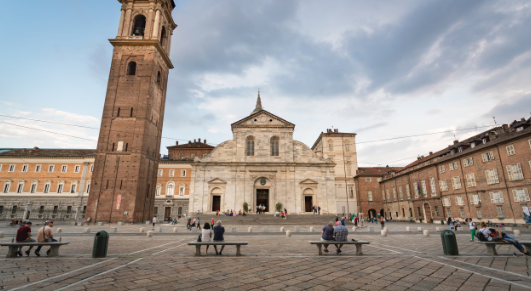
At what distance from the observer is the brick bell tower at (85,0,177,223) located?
2938 cm

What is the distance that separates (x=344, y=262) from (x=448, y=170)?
31.1 m

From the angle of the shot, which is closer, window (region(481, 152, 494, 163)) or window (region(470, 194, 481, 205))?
window (region(481, 152, 494, 163))

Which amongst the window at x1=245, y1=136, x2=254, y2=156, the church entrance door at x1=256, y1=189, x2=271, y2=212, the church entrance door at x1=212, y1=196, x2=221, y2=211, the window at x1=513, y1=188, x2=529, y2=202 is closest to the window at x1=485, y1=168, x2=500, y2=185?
the window at x1=513, y1=188, x2=529, y2=202

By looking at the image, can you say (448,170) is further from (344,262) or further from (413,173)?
(344,262)

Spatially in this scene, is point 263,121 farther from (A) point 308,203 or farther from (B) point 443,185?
(B) point 443,185

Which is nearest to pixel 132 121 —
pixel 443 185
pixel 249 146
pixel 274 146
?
pixel 249 146

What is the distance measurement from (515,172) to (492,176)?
90.8 inches

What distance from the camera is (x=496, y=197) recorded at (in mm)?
24750

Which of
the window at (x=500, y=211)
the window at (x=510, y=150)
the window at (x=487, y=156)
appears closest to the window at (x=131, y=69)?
the window at (x=487, y=156)

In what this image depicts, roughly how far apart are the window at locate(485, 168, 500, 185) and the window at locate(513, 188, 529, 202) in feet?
5.98

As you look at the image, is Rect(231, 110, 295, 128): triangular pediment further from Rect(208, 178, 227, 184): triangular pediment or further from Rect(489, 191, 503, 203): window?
Rect(489, 191, 503, 203): window

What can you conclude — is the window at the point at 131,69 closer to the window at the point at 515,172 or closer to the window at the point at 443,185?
the window at the point at 443,185

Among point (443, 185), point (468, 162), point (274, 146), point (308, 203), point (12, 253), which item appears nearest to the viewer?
point (12, 253)

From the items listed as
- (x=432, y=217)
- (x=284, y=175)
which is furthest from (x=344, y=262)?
(x=432, y=217)
